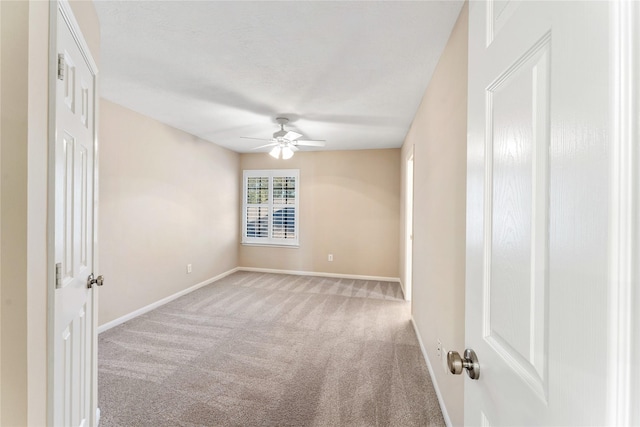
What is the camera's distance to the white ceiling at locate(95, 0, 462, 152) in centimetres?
165

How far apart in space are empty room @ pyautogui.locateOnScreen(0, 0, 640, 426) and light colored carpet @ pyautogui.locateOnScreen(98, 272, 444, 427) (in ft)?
0.07

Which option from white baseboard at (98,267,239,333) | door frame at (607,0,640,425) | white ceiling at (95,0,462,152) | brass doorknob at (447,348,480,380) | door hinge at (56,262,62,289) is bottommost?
white baseboard at (98,267,239,333)

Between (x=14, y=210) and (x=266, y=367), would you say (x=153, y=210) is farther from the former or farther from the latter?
(x=14, y=210)

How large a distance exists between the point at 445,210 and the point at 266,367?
74.1 inches

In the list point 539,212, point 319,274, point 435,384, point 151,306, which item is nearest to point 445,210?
point 435,384

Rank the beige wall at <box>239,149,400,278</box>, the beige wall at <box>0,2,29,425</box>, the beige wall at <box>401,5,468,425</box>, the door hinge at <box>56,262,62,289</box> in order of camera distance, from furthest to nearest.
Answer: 1. the beige wall at <box>239,149,400,278</box>
2. the beige wall at <box>401,5,468,425</box>
3. the door hinge at <box>56,262,62,289</box>
4. the beige wall at <box>0,2,29,425</box>

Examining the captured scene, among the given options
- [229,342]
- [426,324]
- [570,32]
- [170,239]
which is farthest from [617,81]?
[170,239]

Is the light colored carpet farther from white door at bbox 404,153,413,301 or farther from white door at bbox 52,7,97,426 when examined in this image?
white door at bbox 52,7,97,426

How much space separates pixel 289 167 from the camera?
223 inches

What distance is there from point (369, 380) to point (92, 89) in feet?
8.62

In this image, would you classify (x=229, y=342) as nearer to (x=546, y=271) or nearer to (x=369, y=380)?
(x=369, y=380)

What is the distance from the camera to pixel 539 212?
1.60ft

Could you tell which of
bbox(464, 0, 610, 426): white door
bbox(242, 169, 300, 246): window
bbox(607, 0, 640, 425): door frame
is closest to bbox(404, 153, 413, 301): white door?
bbox(242, 169, 300, 246): window

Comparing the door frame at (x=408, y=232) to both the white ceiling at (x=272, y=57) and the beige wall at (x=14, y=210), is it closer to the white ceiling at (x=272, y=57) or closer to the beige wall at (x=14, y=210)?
the white ceiling at (x=272, y=57)
